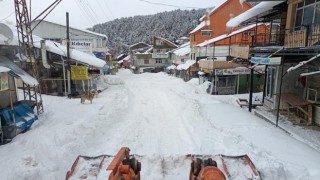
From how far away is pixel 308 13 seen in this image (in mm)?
13430

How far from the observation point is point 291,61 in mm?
12898

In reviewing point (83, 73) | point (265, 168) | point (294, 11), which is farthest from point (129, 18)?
point (265, 168)

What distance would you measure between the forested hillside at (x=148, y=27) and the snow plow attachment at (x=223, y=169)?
84.2 meters

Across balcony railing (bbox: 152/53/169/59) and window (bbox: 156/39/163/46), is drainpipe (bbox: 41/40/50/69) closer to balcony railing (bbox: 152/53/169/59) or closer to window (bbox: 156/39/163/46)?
balcony railing (bbox: 152/53/169/59)

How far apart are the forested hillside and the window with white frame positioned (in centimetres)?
7515

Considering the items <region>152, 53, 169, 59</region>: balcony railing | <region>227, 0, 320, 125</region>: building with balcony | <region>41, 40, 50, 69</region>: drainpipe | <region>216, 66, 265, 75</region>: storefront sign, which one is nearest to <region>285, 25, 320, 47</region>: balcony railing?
<region>227, 0, 320, 125</region>: building with balcony

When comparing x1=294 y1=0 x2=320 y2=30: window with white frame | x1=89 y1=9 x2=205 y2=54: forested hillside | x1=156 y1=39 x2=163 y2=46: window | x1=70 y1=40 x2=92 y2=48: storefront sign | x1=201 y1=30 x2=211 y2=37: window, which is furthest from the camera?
x1=89 y1=9 x2=205 y2=54: forested hillside

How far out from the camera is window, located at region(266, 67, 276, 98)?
56.2 feet

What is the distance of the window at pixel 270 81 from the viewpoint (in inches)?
675

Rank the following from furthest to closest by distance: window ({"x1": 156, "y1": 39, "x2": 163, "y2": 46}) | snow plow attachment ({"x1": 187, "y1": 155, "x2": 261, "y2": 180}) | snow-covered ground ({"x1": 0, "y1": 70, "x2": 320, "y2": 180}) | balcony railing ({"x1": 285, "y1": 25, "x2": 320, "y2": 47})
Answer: window ({"x1": 156, "y1": 39, "x2": 163, "y2": 46}), balcony railing ({"x1": 285, "y1": 25, "x2": 320, "y2": 47}), snow-covered ground ({"x1": 0, "y1": 70, "x2": 320, "y2": 180}), snow plow attachment ({"x1": 187, "y1": 155, "x2": 261, "y2": 180})

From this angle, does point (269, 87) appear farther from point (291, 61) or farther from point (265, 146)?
point (265, 146)

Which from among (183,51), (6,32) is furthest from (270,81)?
(183,51)

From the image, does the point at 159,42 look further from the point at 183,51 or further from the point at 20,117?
the point at 20,117

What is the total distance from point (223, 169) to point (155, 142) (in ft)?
→ 12.8
